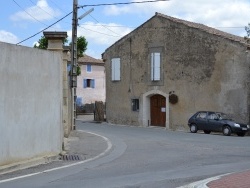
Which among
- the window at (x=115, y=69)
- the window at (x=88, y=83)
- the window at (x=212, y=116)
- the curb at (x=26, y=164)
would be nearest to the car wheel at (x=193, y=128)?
the window at (x=212, y=116)

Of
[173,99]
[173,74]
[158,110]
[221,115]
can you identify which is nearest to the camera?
[221,115]

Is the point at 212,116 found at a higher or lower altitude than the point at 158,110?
lower

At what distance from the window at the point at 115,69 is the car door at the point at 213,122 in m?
11.5

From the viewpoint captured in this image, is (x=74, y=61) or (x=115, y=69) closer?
(x=74, y=61)

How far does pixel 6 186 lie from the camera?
30.1 ft

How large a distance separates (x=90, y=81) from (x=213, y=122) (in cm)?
3623

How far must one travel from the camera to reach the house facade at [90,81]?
6155cm

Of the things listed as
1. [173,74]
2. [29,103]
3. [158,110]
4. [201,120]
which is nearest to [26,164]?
[29,103]

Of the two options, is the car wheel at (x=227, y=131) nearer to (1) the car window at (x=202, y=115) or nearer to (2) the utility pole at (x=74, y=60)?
(1) the car window at (x=202, y=115)

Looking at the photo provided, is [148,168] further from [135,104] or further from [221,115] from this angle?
[135,104]

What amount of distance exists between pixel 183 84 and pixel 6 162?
2277cm

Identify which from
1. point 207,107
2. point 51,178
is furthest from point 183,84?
point 51,178

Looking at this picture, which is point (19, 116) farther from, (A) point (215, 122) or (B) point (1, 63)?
(A) point (215, 122)

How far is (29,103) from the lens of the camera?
1285 centimetres
